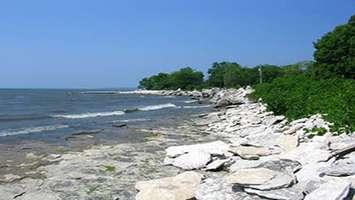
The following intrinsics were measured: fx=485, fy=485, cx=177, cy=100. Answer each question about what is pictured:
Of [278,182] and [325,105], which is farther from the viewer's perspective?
[325,105]

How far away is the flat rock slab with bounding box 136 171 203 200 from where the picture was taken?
832 centimetres

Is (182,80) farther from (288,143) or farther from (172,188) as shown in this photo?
(172,188)

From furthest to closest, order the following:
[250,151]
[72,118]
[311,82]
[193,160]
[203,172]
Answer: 1. [72,118]
2. [311,82]
3. [250,151]
4. [193,160]
5. [203,172]

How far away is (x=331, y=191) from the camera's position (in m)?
6.83

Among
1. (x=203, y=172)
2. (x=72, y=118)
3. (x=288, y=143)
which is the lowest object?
(x=72, y=118)

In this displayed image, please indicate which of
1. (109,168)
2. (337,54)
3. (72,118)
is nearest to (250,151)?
(109,168)

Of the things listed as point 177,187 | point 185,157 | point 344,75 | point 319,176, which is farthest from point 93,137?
point 344,75

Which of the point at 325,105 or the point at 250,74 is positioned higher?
the point at 250,74

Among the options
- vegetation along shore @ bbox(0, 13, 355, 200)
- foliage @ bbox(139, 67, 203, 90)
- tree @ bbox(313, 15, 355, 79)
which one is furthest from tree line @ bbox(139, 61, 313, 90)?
vegetation along shore @ bbox(0, 13, 355, 200)

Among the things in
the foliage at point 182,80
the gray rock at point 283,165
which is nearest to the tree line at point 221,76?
the foliage at point 182,80

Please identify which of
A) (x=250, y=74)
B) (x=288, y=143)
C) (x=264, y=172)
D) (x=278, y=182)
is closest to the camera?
(x=278, y=182)

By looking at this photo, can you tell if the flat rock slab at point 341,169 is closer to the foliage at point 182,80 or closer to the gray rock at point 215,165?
the gray rock at point 215,165

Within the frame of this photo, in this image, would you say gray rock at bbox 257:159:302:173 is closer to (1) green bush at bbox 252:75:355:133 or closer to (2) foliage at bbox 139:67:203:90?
(1) green bush at bbox 252:75:355:133

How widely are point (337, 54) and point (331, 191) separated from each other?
4106 cm
